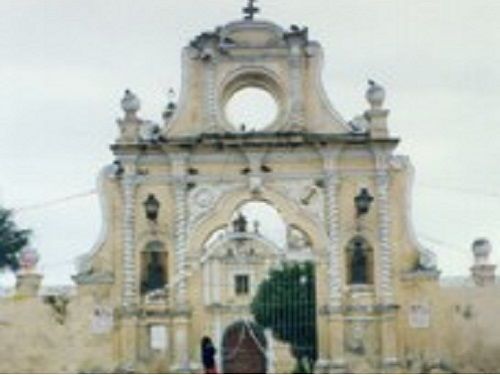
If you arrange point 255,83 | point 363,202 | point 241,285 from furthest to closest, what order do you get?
point 241,285
point 255,83
point 363,202

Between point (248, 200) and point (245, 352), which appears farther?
point (245, 352)

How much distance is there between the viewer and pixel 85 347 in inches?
1040

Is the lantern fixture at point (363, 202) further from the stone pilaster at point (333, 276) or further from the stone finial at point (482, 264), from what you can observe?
the stone finial at point (482, 264)

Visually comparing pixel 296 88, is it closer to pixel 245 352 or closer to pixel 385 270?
pixel 385 270

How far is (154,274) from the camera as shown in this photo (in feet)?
89.6

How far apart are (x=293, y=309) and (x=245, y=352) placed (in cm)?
307

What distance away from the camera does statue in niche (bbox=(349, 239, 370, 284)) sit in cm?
2717

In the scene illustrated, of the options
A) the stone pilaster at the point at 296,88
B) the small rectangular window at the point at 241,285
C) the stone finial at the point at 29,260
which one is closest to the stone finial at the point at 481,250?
the stone pilaster at the point at 296,88

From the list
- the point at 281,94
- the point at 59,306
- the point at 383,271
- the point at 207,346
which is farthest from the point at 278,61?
the point at 207,346

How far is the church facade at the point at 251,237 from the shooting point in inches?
1040

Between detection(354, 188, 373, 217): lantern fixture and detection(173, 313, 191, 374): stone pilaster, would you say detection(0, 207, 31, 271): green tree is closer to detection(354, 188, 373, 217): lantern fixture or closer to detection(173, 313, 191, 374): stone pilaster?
detection(173, 313, 191, 374): stone pilaster

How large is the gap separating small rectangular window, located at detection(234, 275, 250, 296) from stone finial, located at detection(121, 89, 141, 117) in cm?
1129

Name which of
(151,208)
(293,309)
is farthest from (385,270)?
(151,208)

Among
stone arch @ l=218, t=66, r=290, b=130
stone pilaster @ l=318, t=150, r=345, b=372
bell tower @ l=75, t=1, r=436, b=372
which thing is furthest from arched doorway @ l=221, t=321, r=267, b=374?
stone arch @ l=218, t=66, r=290, b=130
